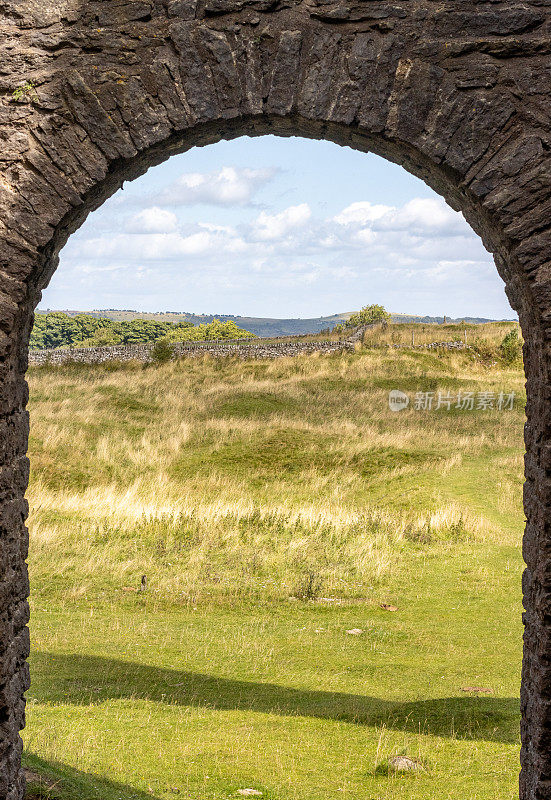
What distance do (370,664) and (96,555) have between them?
484 centimetres

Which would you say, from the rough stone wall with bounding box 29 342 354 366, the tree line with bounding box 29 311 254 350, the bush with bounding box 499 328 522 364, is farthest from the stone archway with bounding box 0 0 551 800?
the tree line with bounding box 29 311 254 350

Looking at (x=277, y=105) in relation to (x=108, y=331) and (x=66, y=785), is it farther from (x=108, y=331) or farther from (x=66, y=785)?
(x=108, y=331)

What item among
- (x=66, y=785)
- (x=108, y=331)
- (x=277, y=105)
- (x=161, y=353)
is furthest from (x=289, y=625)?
(x=108, y=331)

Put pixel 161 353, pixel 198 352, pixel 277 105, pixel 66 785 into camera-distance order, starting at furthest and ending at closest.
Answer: pixel 198 352 < pixel 161 353 < pixel 66 785 < pixel 277 105

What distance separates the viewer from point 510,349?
3294cm

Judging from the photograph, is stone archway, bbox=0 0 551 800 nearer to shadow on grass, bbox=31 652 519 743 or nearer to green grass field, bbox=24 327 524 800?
green grass field, bbox=24 327 524 800

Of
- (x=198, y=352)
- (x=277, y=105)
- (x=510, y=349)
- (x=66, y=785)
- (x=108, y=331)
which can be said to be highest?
(x=108, y=331)

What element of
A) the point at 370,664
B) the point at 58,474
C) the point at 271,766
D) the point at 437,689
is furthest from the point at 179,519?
the point at 271,766

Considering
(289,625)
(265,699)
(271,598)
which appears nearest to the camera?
(265,699)

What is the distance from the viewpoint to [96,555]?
11.0m

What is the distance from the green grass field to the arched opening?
31mm

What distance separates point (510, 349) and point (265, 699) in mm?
28504

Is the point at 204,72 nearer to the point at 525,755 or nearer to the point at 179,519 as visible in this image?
the point at 525,755

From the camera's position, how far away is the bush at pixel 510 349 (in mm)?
32781
